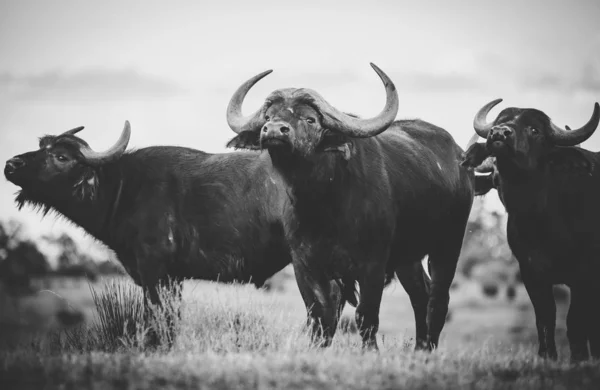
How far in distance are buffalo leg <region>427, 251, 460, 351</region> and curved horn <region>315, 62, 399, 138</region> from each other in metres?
2.52

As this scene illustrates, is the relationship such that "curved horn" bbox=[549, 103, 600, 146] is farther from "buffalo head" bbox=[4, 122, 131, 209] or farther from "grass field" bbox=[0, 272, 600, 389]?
"buffalo head" bbox=[4, 122, 131, 209]

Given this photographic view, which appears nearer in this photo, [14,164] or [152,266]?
[152,266]

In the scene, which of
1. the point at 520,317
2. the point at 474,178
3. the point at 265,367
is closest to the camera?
the point at 265,367

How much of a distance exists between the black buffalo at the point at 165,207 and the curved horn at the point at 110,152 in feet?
0.04

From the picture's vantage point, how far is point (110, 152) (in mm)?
11078

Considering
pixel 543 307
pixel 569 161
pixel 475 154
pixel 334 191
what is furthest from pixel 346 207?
pixel 569 161

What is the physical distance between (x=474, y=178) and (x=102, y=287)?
192 inches

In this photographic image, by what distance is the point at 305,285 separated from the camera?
9273 mm

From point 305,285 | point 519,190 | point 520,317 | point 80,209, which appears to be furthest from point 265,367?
point 520,317

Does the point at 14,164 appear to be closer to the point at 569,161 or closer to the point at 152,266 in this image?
the point at 152,266

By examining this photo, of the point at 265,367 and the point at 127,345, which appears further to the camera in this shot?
the point at 127,345

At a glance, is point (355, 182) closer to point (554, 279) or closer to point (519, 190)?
point (519, 190)

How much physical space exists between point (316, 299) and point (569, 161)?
10.1 feet

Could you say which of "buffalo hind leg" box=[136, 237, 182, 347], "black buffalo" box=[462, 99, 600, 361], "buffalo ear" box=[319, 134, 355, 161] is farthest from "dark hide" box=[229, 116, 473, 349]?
"buffalo hind leg" box=[136, 237, 182, 347]
